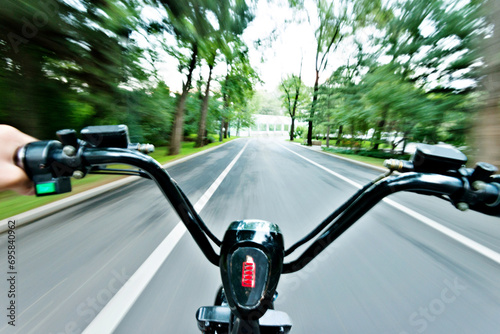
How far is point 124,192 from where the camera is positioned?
18.0 feet

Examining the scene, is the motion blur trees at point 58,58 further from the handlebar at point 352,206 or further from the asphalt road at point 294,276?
the handlebar at point 352,206

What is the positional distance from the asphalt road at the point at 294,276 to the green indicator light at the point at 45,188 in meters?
1.52

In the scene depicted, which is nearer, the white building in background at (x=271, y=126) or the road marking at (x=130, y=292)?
the road marking at (x=130, y=292)

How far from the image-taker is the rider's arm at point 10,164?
68 cm

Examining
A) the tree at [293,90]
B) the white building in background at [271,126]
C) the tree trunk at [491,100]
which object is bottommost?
the white building in background at [271,126]

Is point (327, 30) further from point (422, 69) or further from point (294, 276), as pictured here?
point (294, 276)

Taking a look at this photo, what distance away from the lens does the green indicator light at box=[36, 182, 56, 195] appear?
0.69 metres

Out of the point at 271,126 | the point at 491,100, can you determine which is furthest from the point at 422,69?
the point at 271,126

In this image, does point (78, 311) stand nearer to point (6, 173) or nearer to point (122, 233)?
point (122, 233)

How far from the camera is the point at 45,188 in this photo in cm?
70

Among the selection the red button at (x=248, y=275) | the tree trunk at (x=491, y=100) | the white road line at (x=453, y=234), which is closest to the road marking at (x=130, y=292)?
the red button at (x=248, y=275)

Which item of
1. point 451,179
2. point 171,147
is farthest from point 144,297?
point 171,147

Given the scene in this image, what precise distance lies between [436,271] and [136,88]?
1064 cm

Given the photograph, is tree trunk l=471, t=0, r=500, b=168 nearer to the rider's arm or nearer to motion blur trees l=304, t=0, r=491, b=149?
motion blur trees l=304, t=0, r=491, b=149
